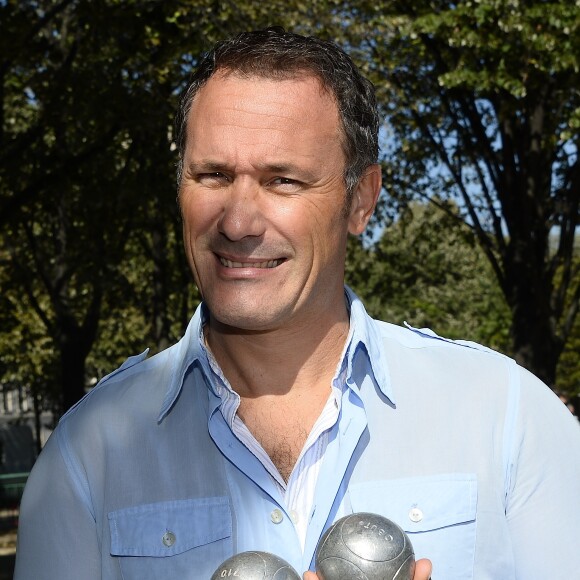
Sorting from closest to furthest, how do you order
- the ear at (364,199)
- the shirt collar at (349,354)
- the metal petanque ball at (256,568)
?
the metal petanque ball at (256,568)
the shirt collar at (349,354)
the ear at (364,199)

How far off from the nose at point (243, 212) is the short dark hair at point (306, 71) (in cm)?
27

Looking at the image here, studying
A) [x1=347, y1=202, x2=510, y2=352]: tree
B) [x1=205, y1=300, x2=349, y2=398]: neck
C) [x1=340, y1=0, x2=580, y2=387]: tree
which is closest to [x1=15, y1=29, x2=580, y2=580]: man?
[x1=205, y1=300, x2=349, y2=398]: neck

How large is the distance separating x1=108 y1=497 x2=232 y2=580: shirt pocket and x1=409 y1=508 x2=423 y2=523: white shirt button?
0.45 m

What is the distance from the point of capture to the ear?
310cm

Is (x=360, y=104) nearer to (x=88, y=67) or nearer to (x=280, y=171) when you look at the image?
(x=280, y=171)

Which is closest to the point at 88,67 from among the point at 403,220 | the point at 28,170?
the point at 28,170

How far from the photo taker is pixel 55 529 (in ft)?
Result: 8.82

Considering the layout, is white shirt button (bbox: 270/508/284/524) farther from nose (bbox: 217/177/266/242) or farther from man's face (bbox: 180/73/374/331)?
nose (bbox: 217/177/266/242)

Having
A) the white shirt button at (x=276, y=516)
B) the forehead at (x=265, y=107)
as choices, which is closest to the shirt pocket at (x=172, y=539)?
the white shirt button at (x=276, y=516)

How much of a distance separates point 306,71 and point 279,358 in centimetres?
77

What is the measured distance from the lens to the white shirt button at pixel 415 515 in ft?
8.86

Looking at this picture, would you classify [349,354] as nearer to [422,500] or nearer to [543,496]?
[422,500]

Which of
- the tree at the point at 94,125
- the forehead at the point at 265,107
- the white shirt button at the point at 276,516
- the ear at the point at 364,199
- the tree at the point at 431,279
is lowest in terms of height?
the white shirt button at the point at 276,516

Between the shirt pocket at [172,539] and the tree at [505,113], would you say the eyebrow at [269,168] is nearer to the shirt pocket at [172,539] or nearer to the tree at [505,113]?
the shirt pocket at [172,539]
